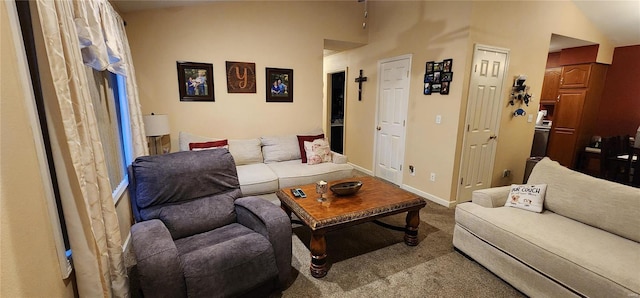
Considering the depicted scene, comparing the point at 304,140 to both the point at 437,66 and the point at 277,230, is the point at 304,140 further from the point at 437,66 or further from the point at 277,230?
the point at 277,230

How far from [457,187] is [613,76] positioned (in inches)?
151

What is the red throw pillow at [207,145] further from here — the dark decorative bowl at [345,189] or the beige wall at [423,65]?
the beige wall at [423,65]

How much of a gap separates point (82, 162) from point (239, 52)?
8.76 feet

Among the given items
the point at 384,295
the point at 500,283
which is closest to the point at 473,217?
the point at 500,283

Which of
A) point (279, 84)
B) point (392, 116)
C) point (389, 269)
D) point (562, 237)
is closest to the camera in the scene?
point (562, 237)

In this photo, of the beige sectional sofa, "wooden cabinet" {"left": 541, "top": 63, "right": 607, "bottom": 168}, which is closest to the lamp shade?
the beige sectional sofa

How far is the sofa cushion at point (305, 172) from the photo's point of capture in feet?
9.89

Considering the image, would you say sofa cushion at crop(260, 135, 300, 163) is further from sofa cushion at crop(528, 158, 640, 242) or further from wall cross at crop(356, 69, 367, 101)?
sofa cushion at crop(528, 158, 640, 242)

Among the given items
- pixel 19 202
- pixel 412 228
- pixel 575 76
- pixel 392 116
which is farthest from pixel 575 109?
pixel 19 202

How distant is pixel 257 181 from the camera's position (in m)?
2.87

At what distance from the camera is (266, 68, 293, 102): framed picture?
12.4 ft

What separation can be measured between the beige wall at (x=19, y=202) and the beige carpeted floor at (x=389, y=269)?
3.02ft

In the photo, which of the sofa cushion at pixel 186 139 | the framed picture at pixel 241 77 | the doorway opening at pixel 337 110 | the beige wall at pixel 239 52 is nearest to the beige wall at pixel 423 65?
the beige wall at pixel 239 52

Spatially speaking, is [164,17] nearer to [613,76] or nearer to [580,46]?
[580,46]
